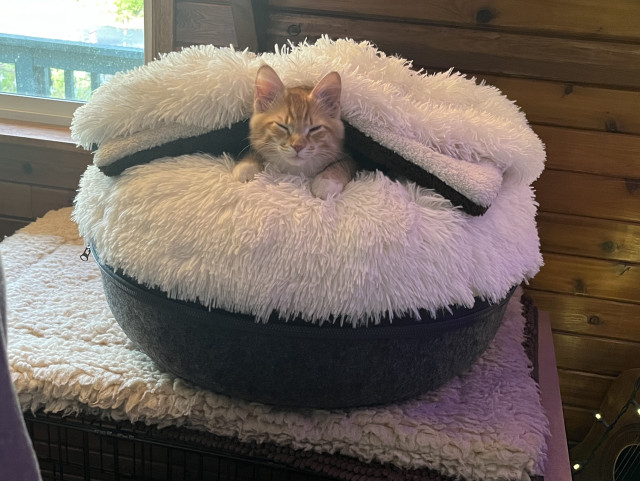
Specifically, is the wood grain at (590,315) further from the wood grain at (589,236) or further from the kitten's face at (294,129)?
the kitten's face at (294,129)

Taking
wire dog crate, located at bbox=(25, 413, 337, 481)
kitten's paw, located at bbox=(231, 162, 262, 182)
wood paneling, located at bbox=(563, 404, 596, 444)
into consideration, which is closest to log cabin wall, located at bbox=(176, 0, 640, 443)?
wood paneling, located at bbox=(563, 404, 596, 444)

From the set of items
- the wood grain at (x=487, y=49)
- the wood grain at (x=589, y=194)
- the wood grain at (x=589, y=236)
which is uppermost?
the wood grain at (x=487, y=49)

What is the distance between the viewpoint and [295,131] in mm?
894

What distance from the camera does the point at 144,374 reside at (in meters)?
0.86

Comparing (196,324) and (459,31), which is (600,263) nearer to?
(459,31)

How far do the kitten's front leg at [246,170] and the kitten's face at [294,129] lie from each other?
0.03 metres

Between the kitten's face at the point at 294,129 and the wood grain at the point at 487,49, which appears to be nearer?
the kitten's face at the point at 294,129

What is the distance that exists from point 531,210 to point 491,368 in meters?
0.27

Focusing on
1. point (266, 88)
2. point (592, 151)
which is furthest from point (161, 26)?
point (592, 151)

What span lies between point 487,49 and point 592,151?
0.32m

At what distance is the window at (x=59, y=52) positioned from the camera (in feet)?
5.32

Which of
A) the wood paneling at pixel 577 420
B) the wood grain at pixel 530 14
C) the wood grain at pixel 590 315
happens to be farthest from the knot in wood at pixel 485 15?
the wood paneling at pixel 577 420

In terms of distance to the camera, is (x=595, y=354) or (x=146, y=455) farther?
(x=595, y=354)

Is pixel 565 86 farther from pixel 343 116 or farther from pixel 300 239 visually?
pixel 300 239
